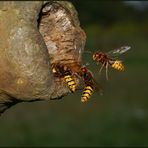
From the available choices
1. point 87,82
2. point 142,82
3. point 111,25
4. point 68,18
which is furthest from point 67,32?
point 111,25

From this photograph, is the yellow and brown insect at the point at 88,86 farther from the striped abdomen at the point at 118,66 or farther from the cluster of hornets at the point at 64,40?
the striped abdomen at the point at 118,66

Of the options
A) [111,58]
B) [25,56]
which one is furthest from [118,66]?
[25,56]

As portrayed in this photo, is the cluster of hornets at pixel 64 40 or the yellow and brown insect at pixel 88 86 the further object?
the yellow and brown insect at pixel 88 86

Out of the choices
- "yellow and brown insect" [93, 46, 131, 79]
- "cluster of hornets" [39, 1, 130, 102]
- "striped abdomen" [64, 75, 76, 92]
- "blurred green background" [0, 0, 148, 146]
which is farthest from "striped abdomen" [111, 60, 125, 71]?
"blurred green background" [0, 0, 148, 146]

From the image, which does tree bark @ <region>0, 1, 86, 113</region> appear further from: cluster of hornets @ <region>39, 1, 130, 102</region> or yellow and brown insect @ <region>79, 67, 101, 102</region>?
yellow and brown insect @ <region>79, 67, 101, 102</region>

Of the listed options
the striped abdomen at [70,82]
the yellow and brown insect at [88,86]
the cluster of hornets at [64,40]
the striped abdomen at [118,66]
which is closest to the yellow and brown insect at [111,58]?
the striped abdomen at [118,66]

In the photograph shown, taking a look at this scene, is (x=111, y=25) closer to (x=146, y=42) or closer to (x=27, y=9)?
(x=146, y=42)
